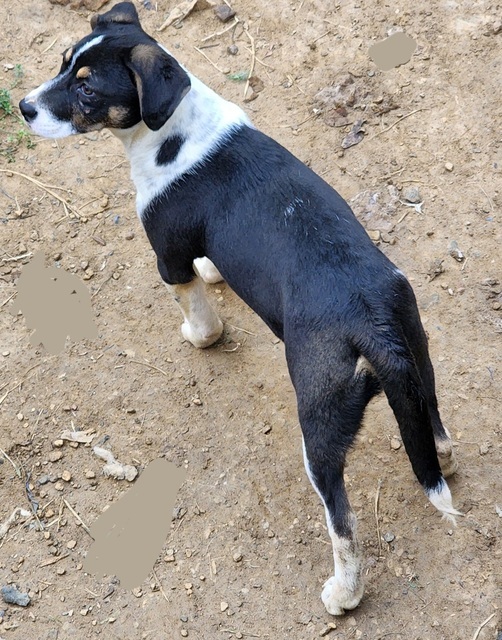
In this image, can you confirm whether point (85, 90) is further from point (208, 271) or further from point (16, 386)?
point (16, 386)

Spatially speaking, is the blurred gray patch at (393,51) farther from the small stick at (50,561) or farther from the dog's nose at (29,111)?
the small stick at (50,561)

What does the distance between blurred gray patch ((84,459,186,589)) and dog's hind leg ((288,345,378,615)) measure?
1073 mm

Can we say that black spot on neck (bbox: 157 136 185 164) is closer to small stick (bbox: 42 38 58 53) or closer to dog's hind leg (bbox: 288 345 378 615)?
dog's hind leg (bbox: 288 345 378 615)

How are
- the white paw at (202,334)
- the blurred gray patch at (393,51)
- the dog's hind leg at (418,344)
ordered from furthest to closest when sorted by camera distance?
the blurred gray patch at (393,51)
the white paw at (202,334)
the dog's hind leg at (418,344)

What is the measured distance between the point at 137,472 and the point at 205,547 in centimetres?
58

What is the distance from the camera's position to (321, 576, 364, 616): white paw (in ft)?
11.8

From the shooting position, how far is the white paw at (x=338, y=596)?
3586mm

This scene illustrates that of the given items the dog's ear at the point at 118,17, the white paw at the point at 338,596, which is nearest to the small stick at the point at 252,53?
the dog's ear at the point at 118,17

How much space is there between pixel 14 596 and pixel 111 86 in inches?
100

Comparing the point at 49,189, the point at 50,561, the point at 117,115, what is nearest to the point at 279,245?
the point at 117,115

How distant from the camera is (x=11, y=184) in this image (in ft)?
18.2

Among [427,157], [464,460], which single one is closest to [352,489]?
[464,460]

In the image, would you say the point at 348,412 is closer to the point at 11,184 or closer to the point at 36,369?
the point at 36,369

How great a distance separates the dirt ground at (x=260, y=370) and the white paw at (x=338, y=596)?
0.08m
